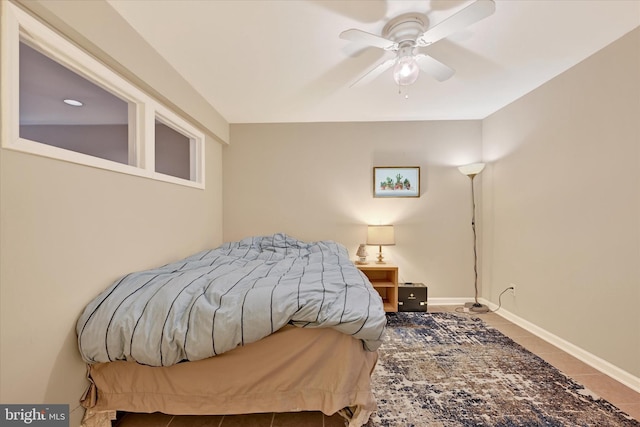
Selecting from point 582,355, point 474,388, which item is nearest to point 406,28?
point 474,388

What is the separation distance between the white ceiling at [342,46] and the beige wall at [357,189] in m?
0.54

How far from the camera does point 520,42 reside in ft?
6.00

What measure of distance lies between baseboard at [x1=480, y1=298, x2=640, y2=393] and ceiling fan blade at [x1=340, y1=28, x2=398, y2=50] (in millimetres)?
2669

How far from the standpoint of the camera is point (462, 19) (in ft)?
4.43

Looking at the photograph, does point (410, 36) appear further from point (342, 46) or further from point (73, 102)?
point (73, 102)

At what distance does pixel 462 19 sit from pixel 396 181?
212cm

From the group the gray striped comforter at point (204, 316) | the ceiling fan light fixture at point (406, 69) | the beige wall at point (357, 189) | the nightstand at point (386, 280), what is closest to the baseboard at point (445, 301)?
the beige wall at point (357, 189)

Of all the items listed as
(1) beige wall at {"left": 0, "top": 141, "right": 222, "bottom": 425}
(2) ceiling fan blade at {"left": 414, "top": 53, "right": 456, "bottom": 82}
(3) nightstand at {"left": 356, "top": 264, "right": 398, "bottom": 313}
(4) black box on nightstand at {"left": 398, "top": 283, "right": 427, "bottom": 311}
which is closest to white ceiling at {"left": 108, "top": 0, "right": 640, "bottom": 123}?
(2) ceiling fan blade at {"left": 414, "top": 53, "right": 456, "bottom": 82}

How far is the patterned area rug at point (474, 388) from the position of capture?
1.43 meters

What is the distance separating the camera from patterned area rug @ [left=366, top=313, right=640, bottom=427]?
4.70ft

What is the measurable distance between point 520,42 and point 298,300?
2.33 metres

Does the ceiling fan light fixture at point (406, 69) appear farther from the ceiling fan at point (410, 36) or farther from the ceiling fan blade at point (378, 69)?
the ceiling fan blade at point (378, 69)

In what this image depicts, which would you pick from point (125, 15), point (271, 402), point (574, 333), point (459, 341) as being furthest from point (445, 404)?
point (125, 15)

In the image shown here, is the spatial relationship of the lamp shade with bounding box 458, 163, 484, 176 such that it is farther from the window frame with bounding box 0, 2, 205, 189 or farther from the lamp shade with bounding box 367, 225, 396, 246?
the window frame with bounding box 0, 2, 205, 189
